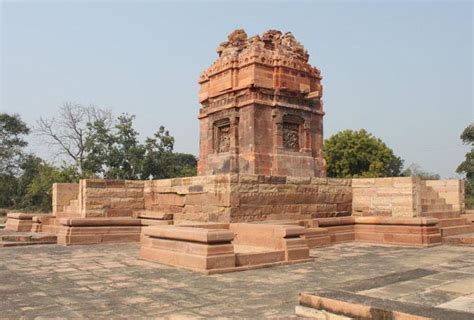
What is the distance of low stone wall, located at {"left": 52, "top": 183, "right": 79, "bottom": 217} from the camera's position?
1260 centimetres

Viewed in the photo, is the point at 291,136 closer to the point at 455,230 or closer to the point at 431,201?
the point at 431,201

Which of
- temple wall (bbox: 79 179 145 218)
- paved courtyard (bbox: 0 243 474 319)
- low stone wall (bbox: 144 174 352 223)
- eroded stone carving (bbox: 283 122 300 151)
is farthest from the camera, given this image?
eroded stone carving (bbox: 283 122 300 151)

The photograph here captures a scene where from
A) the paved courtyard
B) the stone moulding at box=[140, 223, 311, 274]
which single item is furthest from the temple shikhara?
the paved courtyard

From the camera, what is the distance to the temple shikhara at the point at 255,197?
6.98 metres

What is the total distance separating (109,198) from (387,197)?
6.72 meters

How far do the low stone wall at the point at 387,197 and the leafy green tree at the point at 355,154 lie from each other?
996 inches

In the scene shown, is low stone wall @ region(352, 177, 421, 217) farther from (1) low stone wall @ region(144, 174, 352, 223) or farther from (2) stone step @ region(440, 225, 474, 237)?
(2) stone step @ region(440, 225, 474, 237)

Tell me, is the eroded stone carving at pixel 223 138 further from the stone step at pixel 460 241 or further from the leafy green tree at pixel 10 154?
the leafy green tree at pixel 10 154

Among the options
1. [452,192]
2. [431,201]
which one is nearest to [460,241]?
[431,201]

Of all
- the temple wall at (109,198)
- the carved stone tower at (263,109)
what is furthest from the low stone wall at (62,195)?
the carved stone tower at (263,109)

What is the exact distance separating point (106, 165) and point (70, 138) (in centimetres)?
379

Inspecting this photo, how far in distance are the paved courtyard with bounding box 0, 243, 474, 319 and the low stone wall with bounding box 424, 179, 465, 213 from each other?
533 centimetres

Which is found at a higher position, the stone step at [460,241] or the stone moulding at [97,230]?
the stone moulding at [97,230]

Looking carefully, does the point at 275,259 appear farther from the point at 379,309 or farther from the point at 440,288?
the point at 379,309
